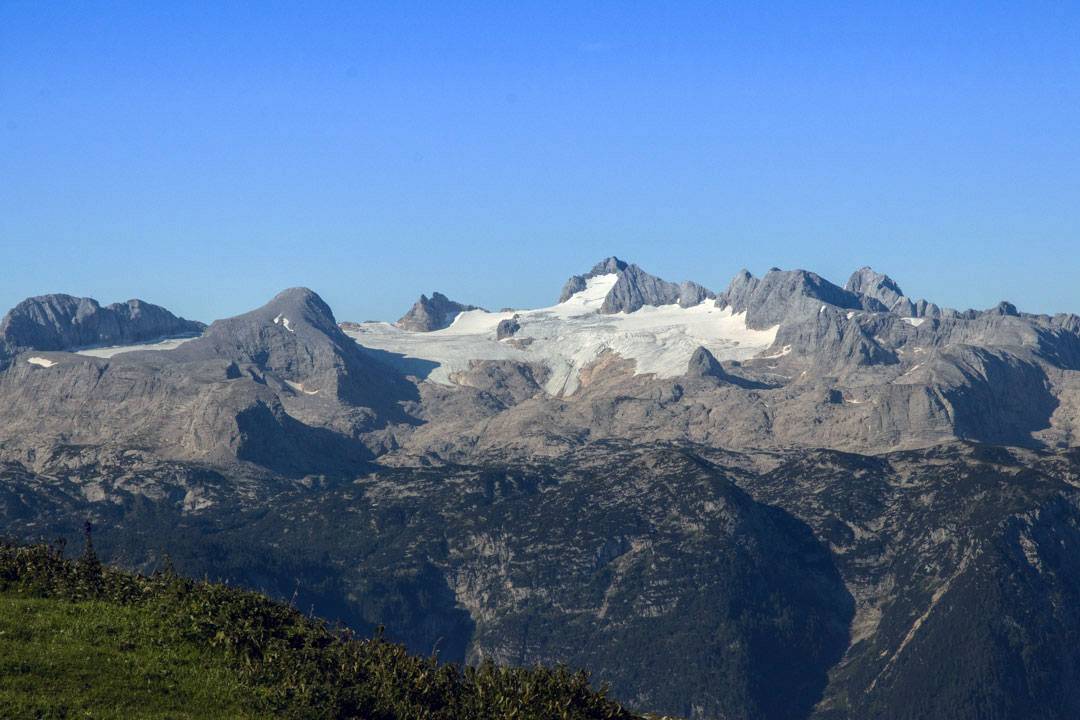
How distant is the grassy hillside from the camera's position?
85938mm

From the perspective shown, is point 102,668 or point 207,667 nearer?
point 102,668

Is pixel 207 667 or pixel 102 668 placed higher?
pixel 102 668

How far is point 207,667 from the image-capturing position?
9288 cm

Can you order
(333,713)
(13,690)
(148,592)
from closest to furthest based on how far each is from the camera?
(13,690) → (333,713) → (148,592)

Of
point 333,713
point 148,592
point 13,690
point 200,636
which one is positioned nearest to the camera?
point 13,690

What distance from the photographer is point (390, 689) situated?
93.9m

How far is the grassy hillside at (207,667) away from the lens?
282ft

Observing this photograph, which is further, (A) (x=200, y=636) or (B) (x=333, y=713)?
(A) (x=200, y=636)

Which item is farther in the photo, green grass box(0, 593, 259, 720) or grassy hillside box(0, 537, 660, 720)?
grassy hillside box(0, 537, 660, 720)

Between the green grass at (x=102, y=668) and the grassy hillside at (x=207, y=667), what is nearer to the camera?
the green grass at (x=102, y=668)

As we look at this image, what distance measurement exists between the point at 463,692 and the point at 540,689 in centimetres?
564

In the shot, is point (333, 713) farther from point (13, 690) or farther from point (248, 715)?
point (13, 690)

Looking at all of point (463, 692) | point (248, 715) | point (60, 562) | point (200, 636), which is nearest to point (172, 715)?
point (248, 715)

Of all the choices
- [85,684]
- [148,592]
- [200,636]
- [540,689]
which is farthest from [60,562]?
[540,689]
